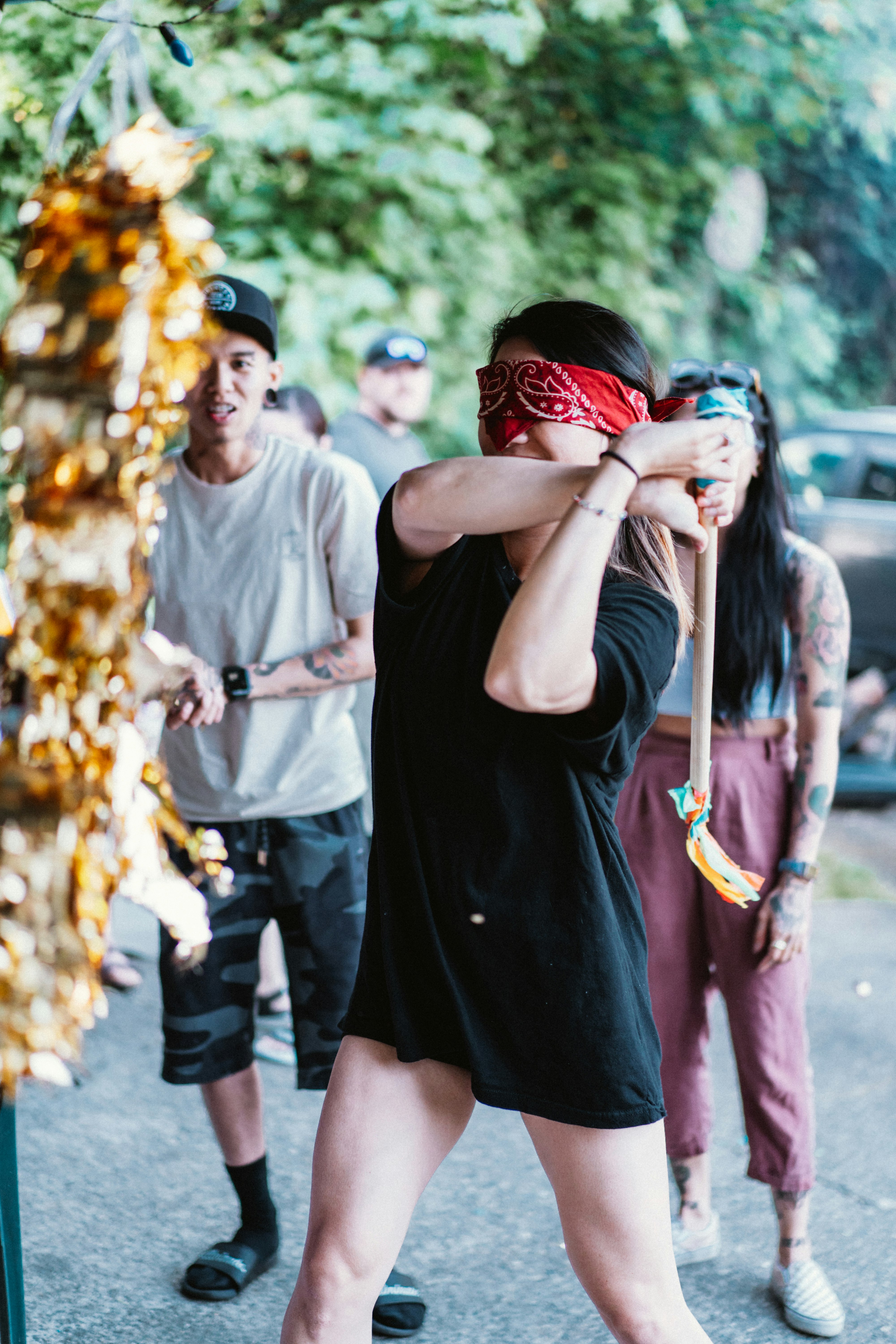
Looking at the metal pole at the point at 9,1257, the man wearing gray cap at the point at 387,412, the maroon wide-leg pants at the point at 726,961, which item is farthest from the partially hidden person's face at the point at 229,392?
the man wearing gray cap at the point at 387,412

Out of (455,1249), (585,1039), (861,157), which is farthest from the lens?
(861,157)

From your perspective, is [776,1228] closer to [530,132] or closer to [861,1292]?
[861,1292]

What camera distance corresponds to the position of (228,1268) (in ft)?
8.90

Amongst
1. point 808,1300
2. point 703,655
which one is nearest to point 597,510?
point 703,655

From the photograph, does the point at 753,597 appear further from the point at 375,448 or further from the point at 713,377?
the point at 375,448

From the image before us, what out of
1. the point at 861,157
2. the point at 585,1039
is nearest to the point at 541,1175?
the point at 585,1039

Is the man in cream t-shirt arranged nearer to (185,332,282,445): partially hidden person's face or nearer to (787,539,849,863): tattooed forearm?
(185,332,282,445): partially hidden person's face

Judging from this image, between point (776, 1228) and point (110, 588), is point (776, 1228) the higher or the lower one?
the lower one

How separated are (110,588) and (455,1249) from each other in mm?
2235

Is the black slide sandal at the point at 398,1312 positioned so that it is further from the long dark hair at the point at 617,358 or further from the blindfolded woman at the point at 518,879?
the long dark hair at the point at 617,358

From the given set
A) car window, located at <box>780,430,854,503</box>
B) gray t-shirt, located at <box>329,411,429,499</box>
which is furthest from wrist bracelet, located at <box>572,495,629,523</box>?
car window, located at <box>780,430,854,503</box>

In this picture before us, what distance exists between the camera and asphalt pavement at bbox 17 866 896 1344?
2.68m

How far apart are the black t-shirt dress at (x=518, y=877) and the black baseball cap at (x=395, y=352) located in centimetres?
329

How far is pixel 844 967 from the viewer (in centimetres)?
504
